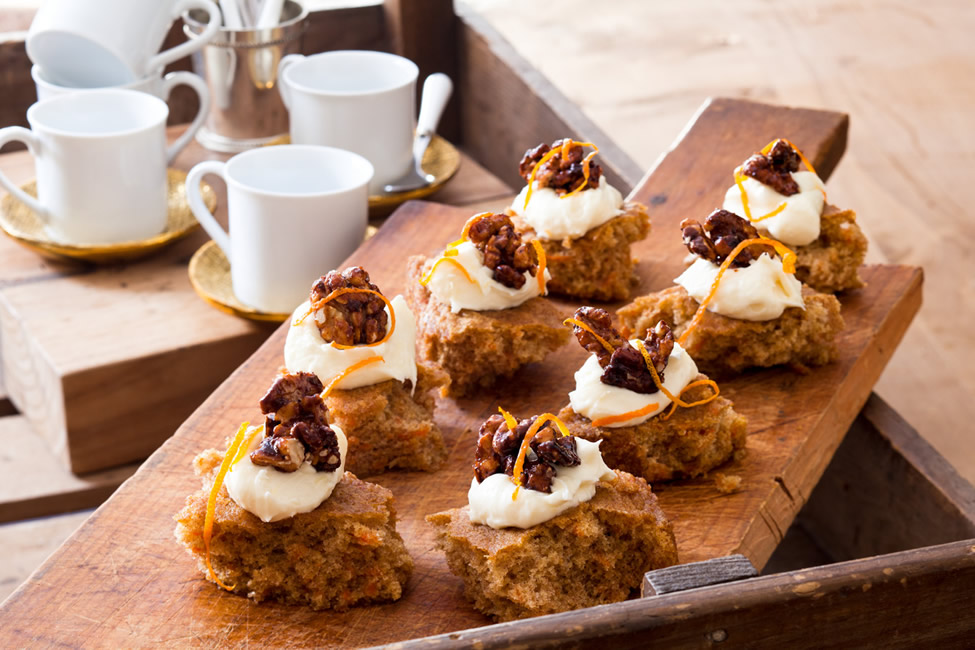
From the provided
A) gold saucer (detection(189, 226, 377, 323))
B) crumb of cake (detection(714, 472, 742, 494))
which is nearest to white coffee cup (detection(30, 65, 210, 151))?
gold saucer (detection(189, 226, 377, 323))

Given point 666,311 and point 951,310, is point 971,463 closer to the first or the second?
point 951,310

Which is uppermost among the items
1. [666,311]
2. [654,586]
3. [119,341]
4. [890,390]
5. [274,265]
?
[654,586]

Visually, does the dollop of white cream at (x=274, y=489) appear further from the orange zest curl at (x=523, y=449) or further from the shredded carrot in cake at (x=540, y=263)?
the shredded carrot in cake at (x=540, y=263)

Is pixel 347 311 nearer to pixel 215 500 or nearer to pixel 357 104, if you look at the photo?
pixel 215 500

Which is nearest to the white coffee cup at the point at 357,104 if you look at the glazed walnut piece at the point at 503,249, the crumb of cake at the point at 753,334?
the glazed walnut piece at the point at 503,249

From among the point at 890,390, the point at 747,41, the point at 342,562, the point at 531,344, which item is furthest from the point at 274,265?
the point at 747,41

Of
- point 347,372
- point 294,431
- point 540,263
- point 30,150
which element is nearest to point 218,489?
point 294,431
